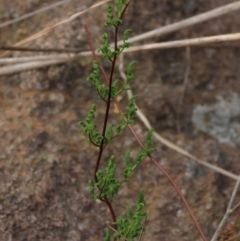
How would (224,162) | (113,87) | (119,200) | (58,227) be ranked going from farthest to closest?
(224,162) < (119,200) < (58,227) < (113,87)

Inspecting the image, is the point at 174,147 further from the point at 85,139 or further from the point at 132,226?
the point at 132,226

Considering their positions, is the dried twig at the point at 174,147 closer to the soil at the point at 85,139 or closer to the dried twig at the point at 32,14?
the soil at the point at 85,139

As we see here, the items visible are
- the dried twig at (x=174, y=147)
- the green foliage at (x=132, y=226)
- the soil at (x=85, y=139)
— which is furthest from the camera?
the dried twig at (x=174, y=147)

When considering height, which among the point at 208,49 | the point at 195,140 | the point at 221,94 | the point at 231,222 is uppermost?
the point at 208,49

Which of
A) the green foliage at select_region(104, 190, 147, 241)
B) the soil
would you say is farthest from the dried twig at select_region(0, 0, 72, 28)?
the green foliage at select_region(104, 190, 147, 241)

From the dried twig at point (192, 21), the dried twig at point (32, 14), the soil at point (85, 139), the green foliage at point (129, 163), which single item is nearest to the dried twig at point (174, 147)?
the soil at point (85, 139)

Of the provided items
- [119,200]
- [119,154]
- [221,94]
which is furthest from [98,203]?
[221,94]

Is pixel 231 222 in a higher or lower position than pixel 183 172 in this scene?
lower

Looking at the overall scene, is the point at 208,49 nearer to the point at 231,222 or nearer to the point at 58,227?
the point at 231,222

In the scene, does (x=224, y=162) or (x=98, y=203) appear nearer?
(x=98, y=203)
